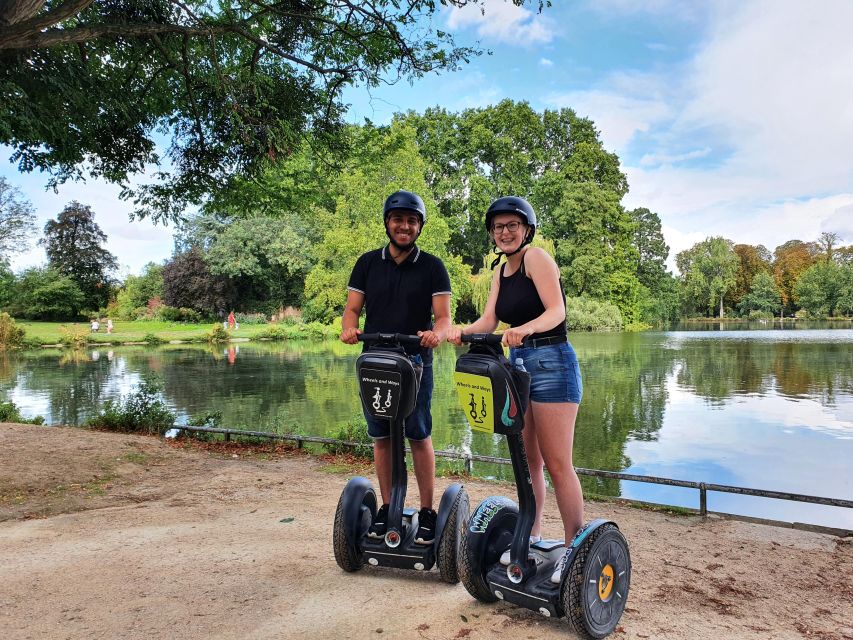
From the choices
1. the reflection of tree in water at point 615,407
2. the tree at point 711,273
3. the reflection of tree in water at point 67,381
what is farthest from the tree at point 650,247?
the reflection of tree in water at point 67,381

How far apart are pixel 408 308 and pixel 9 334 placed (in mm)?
30226

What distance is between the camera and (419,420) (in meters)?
3.18

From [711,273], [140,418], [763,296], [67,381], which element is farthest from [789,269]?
[140,418]

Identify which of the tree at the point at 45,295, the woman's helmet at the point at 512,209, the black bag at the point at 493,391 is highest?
the tree at the point at 45,295

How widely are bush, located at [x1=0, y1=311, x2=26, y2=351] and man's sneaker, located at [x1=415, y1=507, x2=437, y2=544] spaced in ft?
98.0

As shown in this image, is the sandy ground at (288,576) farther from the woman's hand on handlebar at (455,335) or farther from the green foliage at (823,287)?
the green foliage at (823,287)

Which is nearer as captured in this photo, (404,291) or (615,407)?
(404,291)

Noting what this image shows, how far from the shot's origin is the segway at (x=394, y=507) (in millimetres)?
2973

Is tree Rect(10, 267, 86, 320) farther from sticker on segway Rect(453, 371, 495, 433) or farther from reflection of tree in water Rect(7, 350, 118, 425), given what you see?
sticker on segway Rect(453, 371, 495, 433)

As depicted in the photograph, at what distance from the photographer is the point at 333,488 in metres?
5.37

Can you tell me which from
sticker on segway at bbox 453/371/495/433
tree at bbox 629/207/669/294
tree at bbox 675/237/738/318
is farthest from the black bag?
tree at bbox 675/237/738/318

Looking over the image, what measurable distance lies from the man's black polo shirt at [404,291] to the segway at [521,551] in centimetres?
53

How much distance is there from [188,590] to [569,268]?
3975 cm

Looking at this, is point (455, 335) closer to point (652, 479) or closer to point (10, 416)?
point (652, 479)
